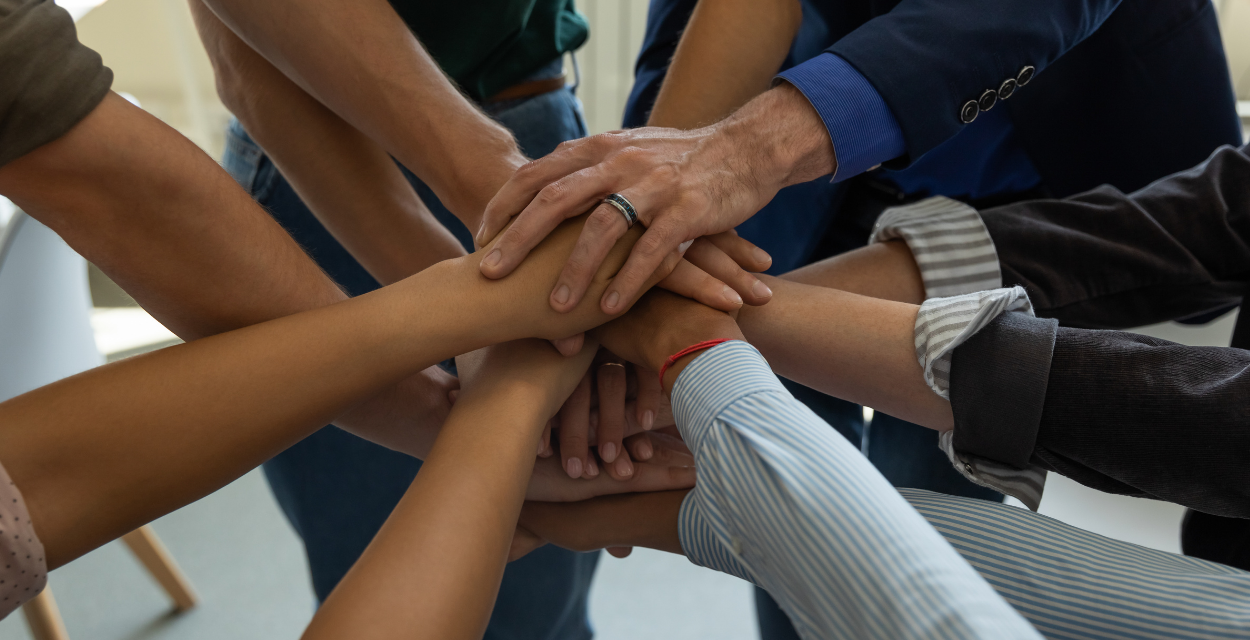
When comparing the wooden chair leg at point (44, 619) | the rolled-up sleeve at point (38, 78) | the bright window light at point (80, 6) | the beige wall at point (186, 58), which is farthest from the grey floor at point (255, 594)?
the bright window light at point (80, 6)

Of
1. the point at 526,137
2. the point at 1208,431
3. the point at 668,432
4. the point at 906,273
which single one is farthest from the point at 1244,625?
the point at 526,137

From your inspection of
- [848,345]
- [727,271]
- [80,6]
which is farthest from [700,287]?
[80,6]

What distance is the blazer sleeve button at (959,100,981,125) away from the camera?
0.89m

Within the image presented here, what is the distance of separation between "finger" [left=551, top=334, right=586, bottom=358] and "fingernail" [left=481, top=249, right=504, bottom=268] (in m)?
0.11

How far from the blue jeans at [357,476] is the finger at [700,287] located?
0.42 meters

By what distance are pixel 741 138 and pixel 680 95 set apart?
0.21m

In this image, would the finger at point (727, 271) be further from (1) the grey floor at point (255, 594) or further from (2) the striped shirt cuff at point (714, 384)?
(1) the grey floor at point (255, 594)

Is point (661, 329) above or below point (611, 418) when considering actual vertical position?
above

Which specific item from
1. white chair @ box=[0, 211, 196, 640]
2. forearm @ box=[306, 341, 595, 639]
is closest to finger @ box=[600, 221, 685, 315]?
forearm @ box=[306, 341, 595, 639]

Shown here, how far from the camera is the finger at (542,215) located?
0.81 metres

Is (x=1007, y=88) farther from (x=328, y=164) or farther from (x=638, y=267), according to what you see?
(x=328, y=164)

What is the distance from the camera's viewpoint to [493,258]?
0.81 meters

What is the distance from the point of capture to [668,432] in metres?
0.99

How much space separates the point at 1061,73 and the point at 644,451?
0.69 meters
